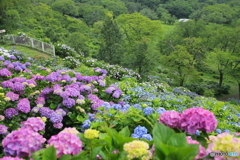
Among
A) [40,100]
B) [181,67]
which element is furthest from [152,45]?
[40,100]

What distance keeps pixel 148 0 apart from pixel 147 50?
2484 inches

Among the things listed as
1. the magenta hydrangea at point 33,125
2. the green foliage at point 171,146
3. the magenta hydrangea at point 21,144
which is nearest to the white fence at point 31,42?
the magenta hydrangea at point 33,125

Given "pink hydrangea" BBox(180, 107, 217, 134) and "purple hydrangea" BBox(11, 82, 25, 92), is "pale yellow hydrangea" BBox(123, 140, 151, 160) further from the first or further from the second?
"purple hydrangea" BBox(11, 82, 25, 92)

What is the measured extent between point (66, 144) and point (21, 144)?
284 mm

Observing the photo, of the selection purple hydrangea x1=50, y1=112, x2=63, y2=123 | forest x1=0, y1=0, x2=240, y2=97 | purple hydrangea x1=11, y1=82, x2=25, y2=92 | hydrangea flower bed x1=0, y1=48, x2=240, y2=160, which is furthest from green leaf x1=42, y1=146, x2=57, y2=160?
forest x1=0, y1=0, x2=240, y2=97

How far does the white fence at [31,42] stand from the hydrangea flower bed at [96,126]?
25.5ft

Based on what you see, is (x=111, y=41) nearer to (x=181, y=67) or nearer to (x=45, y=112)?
(x=181, y=67)

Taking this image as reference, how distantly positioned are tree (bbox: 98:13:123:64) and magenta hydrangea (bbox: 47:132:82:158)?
57.6 feet

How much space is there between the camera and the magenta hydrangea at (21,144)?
1.17 meters

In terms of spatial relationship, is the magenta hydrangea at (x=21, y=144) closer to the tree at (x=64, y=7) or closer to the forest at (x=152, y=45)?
the forest at (x=152, y=45)

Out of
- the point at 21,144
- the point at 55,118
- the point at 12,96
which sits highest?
the point at 21,144

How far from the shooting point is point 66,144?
1111mm

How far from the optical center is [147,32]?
1137 inches

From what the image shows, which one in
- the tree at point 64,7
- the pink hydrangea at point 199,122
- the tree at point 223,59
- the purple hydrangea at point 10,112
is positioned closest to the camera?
the pink hydrangea at point 199,122
